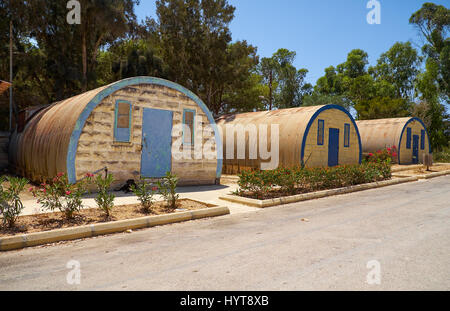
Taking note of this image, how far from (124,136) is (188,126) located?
2.70 metres

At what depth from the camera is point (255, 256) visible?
15.8 feet

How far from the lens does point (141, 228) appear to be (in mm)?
6812

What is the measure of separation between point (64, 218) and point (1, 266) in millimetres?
2258

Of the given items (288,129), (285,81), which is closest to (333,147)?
(288,129)

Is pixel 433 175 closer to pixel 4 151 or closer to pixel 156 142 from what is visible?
pixel 156 142

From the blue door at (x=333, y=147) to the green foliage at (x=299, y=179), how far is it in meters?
2.75

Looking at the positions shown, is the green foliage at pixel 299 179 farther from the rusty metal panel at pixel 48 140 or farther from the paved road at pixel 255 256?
the rusty metal panel at pixel 48 140

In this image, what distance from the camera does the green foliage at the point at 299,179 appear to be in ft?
33.4

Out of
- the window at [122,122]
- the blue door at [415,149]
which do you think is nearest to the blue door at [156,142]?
the window at [122,122]

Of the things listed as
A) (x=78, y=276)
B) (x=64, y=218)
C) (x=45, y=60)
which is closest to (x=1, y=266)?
(x=78, y=276)

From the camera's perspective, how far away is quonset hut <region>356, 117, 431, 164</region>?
25.1 m
